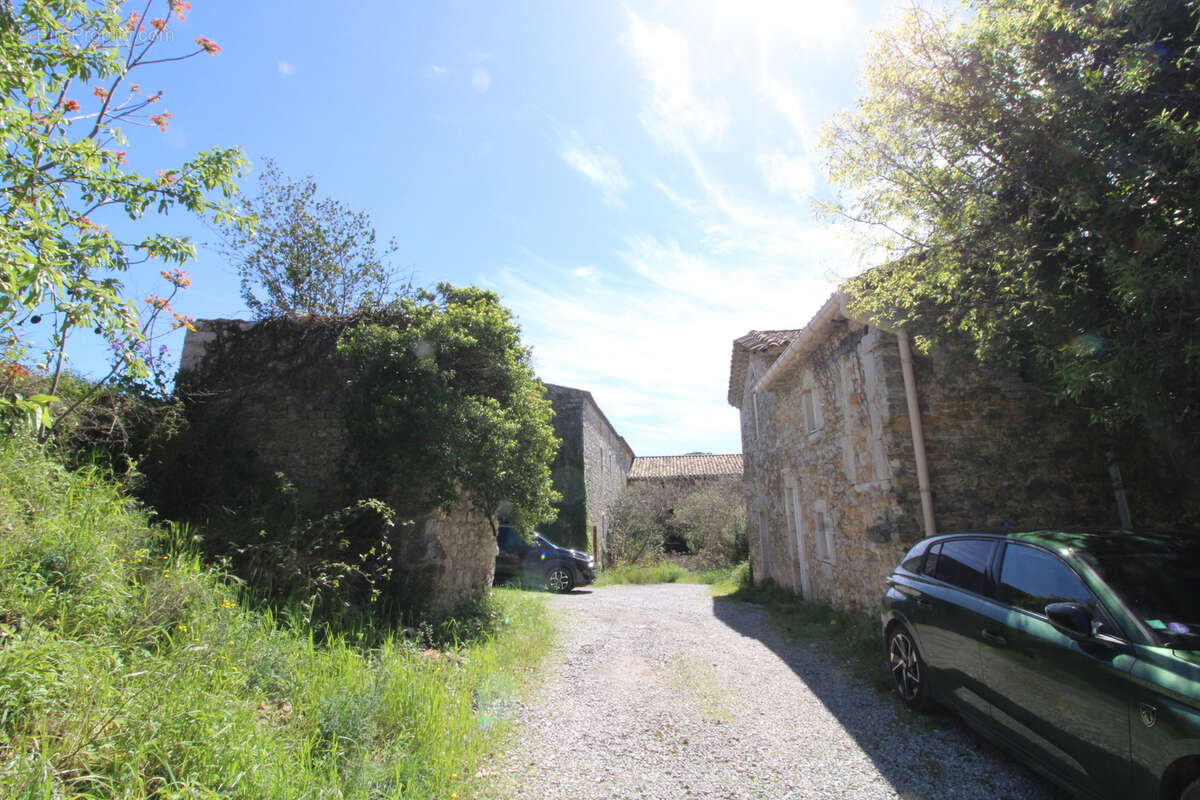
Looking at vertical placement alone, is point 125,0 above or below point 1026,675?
above

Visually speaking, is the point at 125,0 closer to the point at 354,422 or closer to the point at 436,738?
the point at 354,422

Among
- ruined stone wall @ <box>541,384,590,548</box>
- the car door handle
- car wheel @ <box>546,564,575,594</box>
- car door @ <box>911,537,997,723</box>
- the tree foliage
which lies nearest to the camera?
the car door handle

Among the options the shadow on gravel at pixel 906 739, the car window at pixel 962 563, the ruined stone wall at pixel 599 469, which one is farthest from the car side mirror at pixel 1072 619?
the ruined stone wall at pixel 599 469

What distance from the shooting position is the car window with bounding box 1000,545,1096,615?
320 cm

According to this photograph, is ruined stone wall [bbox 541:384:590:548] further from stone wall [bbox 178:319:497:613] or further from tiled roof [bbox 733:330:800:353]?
stone wall [bbox 178:319:497:613]

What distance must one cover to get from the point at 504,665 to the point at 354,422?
3.59 m

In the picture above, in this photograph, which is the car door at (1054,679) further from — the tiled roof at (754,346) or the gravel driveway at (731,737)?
the tiled roof at (754,346)

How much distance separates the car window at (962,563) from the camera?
3975 mm

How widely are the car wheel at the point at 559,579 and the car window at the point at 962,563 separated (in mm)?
10067

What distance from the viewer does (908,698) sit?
4664 millimetres

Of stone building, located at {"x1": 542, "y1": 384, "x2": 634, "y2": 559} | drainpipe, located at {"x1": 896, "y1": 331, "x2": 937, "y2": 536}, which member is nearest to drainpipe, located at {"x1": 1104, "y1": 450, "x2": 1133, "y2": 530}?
drainpipe, located at {"x1": 896, "y1": 331, "x2": 937, "y2": 536}

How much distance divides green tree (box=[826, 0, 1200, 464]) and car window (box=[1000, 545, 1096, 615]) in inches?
44.4

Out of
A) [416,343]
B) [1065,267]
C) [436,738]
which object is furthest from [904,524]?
[416,343]

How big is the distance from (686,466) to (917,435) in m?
22.1
